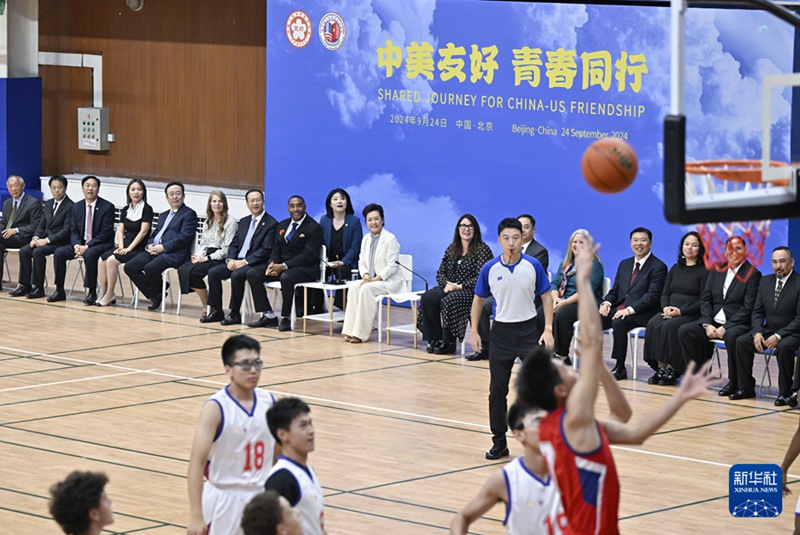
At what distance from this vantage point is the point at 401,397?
12.9 m

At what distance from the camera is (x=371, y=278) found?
1573 cm

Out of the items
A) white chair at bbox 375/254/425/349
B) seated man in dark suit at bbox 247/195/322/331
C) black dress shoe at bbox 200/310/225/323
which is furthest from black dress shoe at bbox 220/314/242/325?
white chair at bbox 375/254/425/349

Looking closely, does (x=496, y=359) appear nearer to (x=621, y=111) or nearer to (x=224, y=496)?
(x=224, y=496)

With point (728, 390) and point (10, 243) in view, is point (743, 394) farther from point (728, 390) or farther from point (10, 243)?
point (10, 243)

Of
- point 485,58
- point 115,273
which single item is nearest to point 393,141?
point 485,58

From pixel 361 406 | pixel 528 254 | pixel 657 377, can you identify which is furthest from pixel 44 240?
pixel 657 377

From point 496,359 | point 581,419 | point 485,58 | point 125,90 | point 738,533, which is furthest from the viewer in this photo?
point 125,90

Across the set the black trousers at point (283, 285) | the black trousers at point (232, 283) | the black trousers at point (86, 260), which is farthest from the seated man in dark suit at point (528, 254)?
the black trousers at point (86, 260)

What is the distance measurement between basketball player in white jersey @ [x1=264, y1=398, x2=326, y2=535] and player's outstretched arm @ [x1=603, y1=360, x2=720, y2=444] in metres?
1.32

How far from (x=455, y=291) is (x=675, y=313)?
8.10 feet

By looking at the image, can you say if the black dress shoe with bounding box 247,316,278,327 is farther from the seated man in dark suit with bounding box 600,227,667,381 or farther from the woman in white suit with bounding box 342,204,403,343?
the seated man in dark suit with bounding box 600,227,667,381

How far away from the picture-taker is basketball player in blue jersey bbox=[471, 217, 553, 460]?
1083 centimetres

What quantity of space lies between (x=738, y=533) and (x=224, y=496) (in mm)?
3726

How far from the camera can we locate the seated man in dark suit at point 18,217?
1856 centimetres
